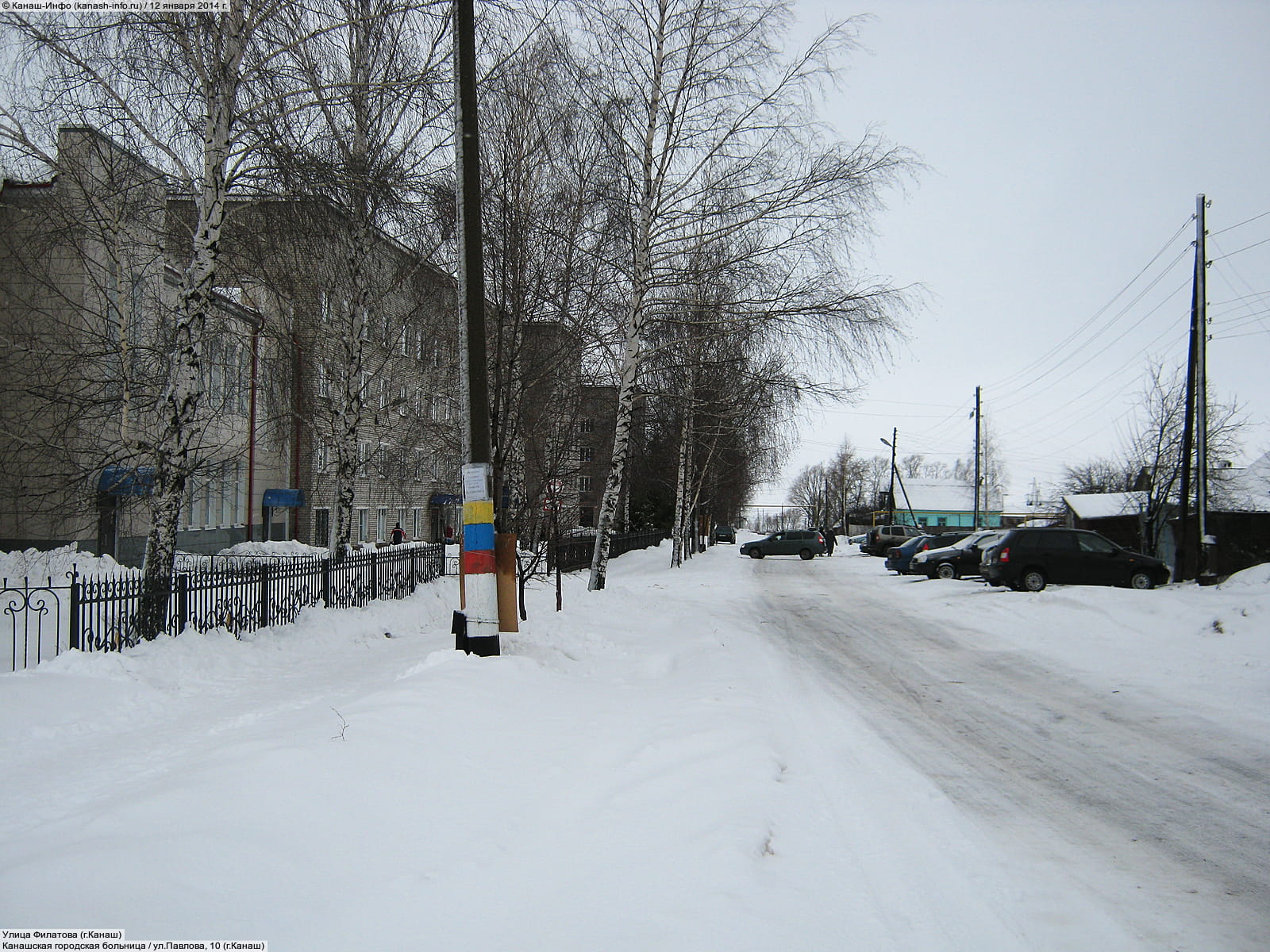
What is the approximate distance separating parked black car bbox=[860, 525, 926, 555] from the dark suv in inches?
1016

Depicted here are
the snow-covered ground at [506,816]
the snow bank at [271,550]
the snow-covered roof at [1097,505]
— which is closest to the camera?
the snow-covered ground at [506,816]

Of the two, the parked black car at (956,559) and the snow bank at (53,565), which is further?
the parked black car at (956,559)

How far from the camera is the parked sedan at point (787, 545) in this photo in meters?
46.8

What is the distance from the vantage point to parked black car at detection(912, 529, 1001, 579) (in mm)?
26688

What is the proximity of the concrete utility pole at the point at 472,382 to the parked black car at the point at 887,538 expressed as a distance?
1605 inches

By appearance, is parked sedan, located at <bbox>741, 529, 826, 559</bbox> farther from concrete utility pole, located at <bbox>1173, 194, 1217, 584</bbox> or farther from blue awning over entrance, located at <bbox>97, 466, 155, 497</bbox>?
blue awning over entrance, located at <bbox>97, 466, 155, 497</bbox>

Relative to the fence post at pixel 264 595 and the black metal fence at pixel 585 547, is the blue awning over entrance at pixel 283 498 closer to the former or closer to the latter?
the black metal fence at pixel 585 547

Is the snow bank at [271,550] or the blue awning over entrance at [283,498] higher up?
the blue awning over entrance at [283,498]

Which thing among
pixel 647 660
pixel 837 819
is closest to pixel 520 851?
pixel 837 819

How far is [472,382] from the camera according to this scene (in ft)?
26.6

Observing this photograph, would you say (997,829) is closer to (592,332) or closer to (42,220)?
(592,332)

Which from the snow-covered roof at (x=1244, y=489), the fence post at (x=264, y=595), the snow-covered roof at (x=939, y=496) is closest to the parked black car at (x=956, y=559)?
the snow-covered roof at (x=1244, y=489)

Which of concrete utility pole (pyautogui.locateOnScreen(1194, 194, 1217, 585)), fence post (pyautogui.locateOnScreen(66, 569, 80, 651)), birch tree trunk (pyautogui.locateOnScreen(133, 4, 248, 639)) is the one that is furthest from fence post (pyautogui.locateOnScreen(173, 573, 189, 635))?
concrete utility pole (pyautogui.locateOnScreen(1194, 194, 1217, 585))

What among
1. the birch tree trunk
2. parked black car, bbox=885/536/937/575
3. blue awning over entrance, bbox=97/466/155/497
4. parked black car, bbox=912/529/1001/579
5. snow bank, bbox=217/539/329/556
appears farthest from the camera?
parked black car, bbox=885/536/937/575
